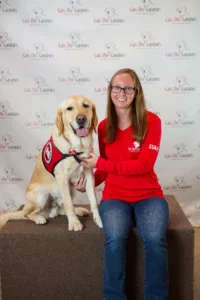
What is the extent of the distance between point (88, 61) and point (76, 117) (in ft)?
5.11

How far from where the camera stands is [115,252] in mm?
1725

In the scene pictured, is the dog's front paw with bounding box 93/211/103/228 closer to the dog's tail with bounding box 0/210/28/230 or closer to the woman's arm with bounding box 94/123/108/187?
the woman's arm with bounding box 94/123/108/187

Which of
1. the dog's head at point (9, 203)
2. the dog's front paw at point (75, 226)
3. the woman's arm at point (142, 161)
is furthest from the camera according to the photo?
the dog's head at point (9, 203)

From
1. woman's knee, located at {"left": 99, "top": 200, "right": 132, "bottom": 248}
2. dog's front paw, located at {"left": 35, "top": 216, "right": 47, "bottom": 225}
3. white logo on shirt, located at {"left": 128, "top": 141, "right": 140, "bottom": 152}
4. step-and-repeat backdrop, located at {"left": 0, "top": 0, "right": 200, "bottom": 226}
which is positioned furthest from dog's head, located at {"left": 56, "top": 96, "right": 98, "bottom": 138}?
step-and-repeat backdrop, located at {"left": 0, "top": 0, "right": 200, "bottom": 226}

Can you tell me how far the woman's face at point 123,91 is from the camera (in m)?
1.96

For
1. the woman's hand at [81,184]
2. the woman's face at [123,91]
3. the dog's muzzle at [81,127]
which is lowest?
the woman's hand at [81,184]

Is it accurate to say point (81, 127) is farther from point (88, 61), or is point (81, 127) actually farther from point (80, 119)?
point (88, 61)

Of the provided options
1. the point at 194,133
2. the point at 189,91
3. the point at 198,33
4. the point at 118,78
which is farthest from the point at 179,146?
the point at 118,78

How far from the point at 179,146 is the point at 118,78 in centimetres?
173

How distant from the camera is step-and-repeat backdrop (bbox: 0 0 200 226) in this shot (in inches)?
130

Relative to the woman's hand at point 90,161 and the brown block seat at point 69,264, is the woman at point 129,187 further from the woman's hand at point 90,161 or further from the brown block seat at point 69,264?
the brown block seat at point 69,264

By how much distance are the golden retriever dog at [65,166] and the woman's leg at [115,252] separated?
0.77ft

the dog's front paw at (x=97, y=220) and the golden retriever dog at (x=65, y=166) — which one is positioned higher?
the golden retriever dog at (x=65, y=166)

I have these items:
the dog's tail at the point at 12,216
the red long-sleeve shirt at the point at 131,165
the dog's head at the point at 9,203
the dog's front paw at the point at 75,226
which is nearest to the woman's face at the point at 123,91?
the red long-sleeve shirt at the point at 131,165
